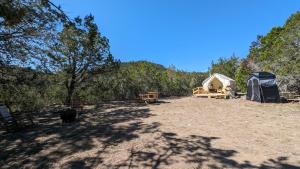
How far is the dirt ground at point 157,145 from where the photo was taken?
18.3 ft

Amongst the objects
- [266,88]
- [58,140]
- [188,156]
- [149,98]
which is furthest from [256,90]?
[58,140]

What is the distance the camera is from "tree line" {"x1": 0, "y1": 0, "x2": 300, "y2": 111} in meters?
7.56

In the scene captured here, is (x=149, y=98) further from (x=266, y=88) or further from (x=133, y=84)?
(x=133, y=84)

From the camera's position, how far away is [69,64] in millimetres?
16062

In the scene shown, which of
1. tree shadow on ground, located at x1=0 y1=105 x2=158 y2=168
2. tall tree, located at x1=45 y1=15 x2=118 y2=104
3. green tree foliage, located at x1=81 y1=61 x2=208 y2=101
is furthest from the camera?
green tree foliage, located at x1=81 y1=61 x2=208 y2=101

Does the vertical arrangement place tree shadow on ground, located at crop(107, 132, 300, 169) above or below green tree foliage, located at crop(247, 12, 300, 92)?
below

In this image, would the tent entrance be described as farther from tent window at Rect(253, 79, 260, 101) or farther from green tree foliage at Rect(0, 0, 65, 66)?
green tree foliage at Rect(0, 0, 65, 66)

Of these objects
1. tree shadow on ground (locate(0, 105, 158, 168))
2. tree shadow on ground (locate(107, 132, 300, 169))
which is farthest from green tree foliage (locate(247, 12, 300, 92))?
tree shadow on ground (locate(107, 132, 300, 169))

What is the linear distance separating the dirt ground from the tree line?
297 centimetres

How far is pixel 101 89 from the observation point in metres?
22.8

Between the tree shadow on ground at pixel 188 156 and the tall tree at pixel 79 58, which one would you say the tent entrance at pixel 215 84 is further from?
the tree shadow on ground at pixel 188 156

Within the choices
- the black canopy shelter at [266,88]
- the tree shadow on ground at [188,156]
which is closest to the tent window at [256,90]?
the black canopy shelter at [266,88]

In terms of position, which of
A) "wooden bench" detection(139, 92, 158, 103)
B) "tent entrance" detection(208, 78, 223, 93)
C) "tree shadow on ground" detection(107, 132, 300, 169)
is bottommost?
"tree shadow on ground" detection(107, 132, 300, 169)

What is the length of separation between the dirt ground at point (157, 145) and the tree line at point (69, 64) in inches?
117
